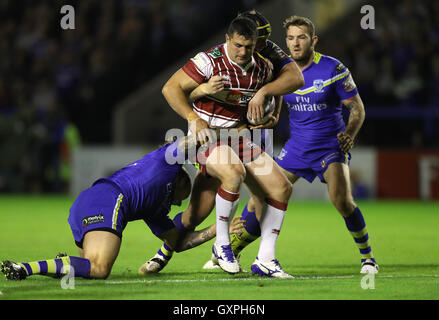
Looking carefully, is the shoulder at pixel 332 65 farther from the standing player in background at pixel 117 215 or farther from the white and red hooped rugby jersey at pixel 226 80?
the standing player in background at pixel 117 215

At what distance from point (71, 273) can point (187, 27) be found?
49.1ft

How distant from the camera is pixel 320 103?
7590 mm

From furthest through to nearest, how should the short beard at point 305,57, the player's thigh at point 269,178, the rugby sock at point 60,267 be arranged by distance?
1. the short beard at point 305,57
2. the player's thigh at point 269,178
3. the rugby sock at point 60,267

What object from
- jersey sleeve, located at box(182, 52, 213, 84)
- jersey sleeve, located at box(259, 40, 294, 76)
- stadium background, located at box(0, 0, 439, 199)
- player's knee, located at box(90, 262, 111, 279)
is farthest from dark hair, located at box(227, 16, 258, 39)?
stadium background, located at box(0, 0, 439, 199)

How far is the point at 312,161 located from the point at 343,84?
0.80 m

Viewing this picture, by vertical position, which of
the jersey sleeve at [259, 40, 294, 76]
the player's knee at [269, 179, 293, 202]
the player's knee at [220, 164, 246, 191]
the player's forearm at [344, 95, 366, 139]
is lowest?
the player's knee at [269, 179, 293, 202]

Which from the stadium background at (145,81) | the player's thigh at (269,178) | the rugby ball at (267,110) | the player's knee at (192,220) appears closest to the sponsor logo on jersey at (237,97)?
the rugby ball at (267,110)

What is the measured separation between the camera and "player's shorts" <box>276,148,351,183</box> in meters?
7.43

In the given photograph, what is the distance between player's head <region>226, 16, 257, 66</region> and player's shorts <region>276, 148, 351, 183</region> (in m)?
1.55

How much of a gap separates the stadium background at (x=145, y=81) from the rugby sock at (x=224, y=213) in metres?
10.3

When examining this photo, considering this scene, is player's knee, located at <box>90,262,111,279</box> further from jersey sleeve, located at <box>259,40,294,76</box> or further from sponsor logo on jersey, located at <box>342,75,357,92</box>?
sponsor logo on jersey, located at <box>342,75,357,92</box>

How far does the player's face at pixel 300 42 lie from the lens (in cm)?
736

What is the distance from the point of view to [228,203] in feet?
21.0

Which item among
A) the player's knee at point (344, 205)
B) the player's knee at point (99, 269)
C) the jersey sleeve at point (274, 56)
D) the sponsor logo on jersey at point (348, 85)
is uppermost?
the jersey sleeve at point (274, 56)
